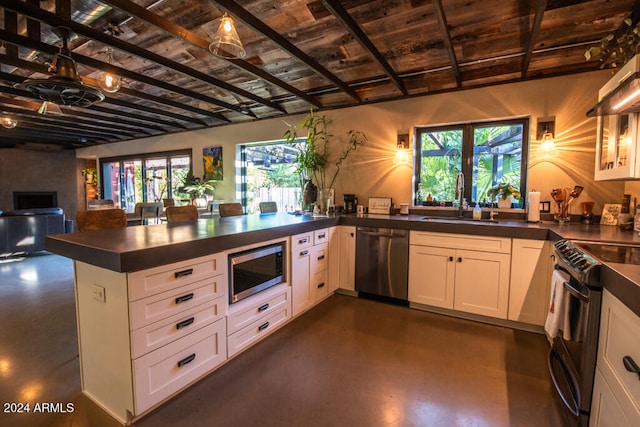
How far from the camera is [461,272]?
2.76 m

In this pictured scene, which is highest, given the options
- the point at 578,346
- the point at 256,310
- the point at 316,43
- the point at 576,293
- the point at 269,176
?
the point at 316,43

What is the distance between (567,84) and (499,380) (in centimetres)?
280

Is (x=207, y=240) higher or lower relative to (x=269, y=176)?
lower

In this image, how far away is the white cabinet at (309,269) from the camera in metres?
2.70

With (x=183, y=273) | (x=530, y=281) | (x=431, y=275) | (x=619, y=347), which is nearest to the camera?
(x=619, y=347)

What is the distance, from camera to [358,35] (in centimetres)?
222

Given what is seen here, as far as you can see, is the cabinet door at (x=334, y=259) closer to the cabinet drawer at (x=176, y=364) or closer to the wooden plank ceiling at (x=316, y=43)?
the cabinet drawer at (x=176, y=364)

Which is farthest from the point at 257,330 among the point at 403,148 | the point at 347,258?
the point at 403,148

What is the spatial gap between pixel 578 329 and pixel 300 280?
200cm

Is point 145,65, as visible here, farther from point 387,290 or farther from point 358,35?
point 387,290

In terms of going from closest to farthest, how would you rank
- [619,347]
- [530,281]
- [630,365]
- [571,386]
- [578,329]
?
[630,365]
[619,347]
[578,329]
[571,386]
[530,281]

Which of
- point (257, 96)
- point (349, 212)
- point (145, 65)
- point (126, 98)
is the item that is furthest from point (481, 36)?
point (126, 98)

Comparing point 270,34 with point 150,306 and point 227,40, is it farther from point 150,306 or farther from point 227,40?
point 150,306

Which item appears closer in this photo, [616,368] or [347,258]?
[616,368]
